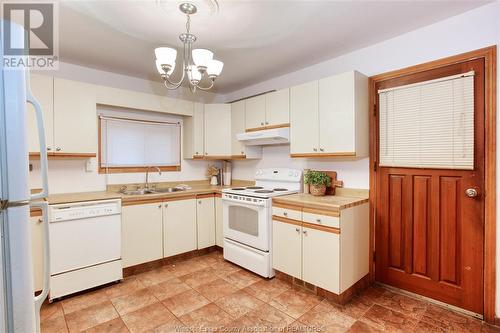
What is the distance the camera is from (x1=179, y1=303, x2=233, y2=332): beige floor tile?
1985 mm

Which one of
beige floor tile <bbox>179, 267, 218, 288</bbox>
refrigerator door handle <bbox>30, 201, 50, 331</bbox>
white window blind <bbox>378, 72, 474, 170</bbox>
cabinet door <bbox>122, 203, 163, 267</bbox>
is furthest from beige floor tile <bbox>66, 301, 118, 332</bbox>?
white window blind <bbox>378, 72, 474, 170</bbox>

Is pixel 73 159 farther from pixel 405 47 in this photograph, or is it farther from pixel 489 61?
pixel 489 61

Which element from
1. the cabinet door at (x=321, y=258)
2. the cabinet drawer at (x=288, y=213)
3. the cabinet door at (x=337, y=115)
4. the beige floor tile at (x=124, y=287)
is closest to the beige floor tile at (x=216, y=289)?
the beige floor tile at (x=124, y=287)

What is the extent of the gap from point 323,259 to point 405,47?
2087mm

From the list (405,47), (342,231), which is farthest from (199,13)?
(342,231)

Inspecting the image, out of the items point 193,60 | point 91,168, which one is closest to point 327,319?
point 193,60

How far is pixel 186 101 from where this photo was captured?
3.63 meters

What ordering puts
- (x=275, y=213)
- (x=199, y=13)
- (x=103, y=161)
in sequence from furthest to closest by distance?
1. (x=103, y=161)
2. (x=275, y=213)
3. (x=199, y=13)

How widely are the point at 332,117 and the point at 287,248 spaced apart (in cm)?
140

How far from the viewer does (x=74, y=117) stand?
2.70 metres

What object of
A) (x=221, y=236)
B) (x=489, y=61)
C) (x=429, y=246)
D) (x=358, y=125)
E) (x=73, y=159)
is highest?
(x=489, y=61)

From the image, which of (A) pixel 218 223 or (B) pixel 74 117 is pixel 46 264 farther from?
(A) pixel 218 223

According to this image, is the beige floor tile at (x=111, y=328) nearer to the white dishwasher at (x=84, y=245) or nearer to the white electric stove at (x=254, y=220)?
the white dishwasher at (x=84, y=245)

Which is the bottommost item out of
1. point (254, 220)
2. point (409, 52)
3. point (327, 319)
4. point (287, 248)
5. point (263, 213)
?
point (327, 319)
